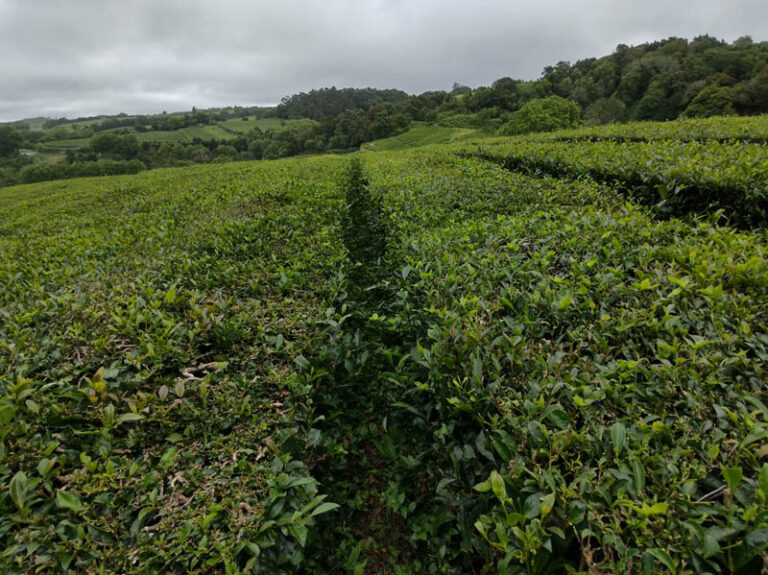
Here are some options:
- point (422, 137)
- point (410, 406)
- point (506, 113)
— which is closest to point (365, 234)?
point (410, 406)

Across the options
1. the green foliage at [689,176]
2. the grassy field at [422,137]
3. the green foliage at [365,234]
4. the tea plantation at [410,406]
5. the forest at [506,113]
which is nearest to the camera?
the tea plantation at [410,406]

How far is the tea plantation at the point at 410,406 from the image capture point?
5.00 ft

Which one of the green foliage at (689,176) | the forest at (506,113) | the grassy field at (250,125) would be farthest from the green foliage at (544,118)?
the grassy field at (250,125)

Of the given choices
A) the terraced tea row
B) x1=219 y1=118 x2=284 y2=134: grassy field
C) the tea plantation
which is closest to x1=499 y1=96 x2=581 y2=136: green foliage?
the terraced tea row

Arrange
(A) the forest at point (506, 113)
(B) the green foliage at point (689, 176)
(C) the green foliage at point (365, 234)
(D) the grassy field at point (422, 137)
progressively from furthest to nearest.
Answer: (D) the grassy field at point (422, 137) < (A) the forest at point (506, 113) < (C) the green foliage at point (365, 234) < (B) the green foliage at point (689, 176)

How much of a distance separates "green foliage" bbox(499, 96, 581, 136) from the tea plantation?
35412 mm

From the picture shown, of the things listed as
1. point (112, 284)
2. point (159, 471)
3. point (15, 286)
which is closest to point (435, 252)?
point (159, 471)

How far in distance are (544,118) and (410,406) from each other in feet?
133

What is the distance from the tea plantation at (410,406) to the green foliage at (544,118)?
3541 centimetres

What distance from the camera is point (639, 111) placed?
43.7 metres

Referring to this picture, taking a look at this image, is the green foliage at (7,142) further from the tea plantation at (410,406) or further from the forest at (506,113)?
the tea plantation at (410,406)

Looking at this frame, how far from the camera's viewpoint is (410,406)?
9.11 ft

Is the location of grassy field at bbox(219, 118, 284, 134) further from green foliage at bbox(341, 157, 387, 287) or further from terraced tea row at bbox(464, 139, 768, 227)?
terraced tea row at bbox(464, 139, 768, 227)

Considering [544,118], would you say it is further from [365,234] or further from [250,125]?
[250,125]
